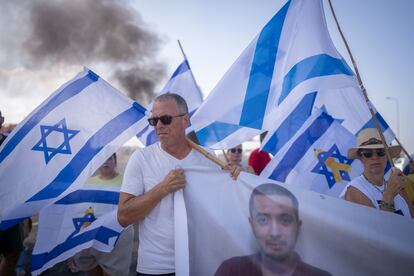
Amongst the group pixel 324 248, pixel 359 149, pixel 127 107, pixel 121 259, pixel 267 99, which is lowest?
pixel 121 259

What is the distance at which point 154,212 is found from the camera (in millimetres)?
2377

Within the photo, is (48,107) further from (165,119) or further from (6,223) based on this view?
(165,119)

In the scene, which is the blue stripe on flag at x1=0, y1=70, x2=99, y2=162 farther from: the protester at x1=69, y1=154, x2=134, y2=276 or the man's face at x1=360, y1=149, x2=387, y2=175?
the man's face at x1=360, y1=149, x2=387, y2=175

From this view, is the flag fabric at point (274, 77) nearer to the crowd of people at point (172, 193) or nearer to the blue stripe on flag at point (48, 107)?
the crowd of people at point (172, 193)

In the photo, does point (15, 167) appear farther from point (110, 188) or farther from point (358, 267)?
point (358, 267)

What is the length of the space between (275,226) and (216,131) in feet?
4.02

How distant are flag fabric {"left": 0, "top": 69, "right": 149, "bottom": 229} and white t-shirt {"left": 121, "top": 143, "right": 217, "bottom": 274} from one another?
117 centimetres

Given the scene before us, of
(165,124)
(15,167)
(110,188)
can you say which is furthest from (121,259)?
(165,124)

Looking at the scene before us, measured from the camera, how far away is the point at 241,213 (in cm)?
230

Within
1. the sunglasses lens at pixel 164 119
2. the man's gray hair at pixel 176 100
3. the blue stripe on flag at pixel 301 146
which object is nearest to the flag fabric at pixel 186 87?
the blue stripe on flag at pixel 301 146

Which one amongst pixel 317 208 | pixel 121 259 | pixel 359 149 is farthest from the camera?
pixel 121 259

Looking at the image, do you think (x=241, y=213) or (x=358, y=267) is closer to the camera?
(x=358, y=267)

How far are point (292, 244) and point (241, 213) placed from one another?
41 cm

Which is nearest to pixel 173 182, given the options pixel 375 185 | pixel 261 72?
pixel 261 72
